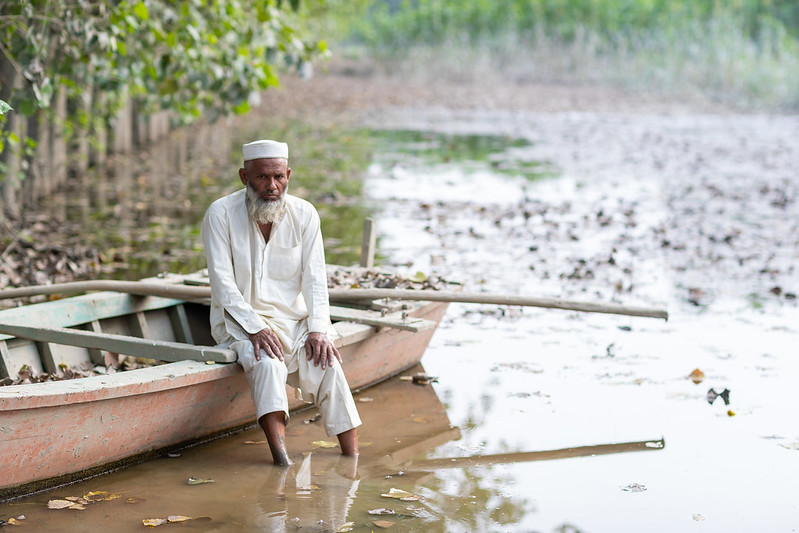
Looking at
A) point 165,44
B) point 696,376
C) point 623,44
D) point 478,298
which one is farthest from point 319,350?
point 623,44

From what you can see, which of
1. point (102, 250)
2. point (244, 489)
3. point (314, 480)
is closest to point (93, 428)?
point (244, 489)

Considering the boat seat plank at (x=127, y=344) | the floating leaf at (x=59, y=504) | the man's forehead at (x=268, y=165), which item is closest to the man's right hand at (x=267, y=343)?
the boat seat plank at (x=127, y=344)

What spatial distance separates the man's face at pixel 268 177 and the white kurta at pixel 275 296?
151mm

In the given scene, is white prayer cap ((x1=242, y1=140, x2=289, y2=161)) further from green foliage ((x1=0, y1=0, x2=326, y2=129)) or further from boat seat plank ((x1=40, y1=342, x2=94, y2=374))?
green foliage ((x1=0, y1=0, x2=326, y2=129))

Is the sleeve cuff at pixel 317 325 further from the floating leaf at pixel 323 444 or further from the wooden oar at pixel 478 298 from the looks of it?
the wooden oar at pixel 478 298

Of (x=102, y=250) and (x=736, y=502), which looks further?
(x=102, y=250)

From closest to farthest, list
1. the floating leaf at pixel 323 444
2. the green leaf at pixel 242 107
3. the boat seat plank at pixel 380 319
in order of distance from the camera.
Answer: the floating leaf at pixel 323 444
the boat seat plank at pixel 380 319
the green leaf at pixel 242 107

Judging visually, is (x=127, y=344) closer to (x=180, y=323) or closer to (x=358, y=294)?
(x=180, y=323)

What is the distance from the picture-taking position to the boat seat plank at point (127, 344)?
523cm

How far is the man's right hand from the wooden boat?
6.5 inches

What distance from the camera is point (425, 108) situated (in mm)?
31266

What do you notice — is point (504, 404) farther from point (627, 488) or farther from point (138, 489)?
point (138, 489)

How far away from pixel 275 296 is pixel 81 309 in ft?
4.65

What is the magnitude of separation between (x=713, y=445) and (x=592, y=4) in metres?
36.2
